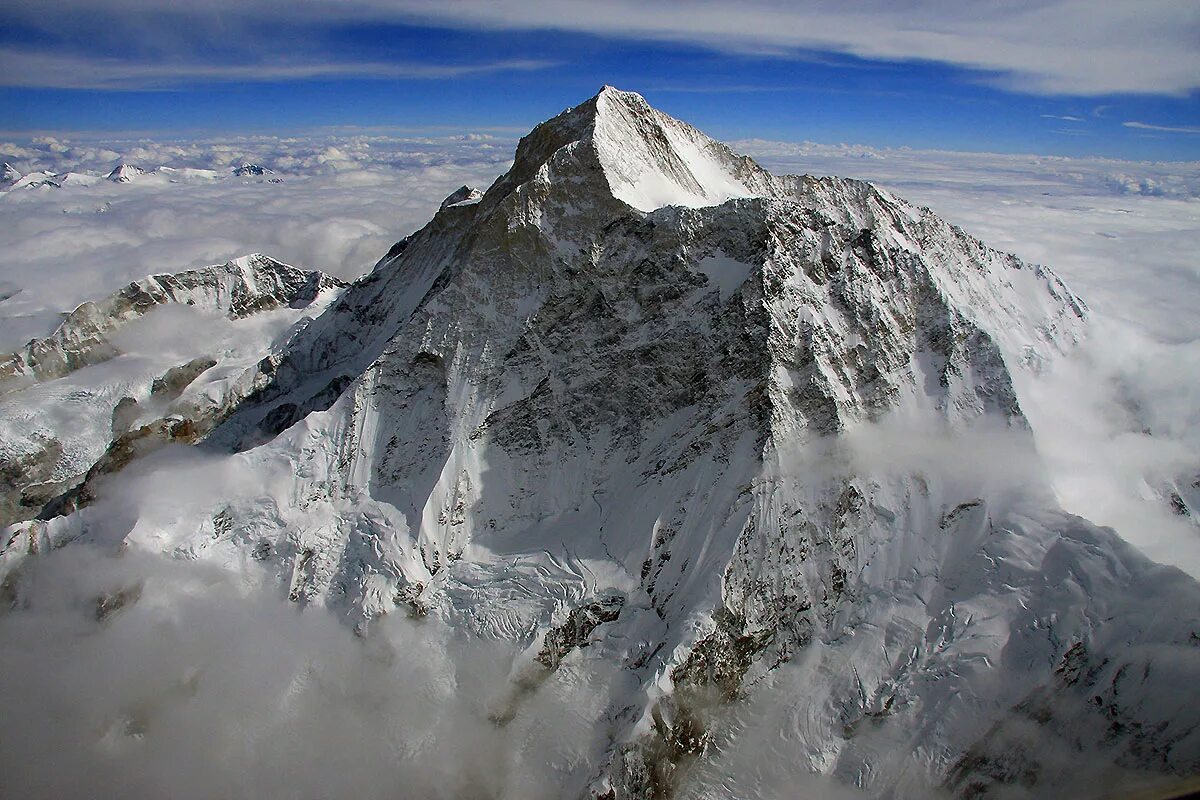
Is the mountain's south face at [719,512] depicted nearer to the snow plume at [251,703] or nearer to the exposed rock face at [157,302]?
the snow plume at [251,703]

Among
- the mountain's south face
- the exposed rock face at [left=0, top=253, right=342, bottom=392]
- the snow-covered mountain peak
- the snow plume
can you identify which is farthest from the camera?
the exposed rock face at [left=0, top=253, right=342, bottom=392]

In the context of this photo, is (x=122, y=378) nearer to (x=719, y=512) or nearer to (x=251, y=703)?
(x=251, y=703)

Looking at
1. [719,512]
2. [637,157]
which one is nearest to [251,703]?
[719,512]

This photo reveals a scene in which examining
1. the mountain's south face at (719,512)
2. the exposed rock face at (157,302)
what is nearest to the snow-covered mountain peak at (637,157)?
the mountain's south face at (719,512)

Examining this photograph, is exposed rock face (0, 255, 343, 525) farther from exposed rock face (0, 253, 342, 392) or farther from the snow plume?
the snow plume

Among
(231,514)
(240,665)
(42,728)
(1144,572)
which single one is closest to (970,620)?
(1144,572)

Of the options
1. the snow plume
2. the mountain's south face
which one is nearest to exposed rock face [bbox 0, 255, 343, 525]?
the snow plume

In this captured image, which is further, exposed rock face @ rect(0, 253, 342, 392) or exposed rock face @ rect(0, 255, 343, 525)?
exposed rock face @ rect(0, 253, 342, 392)
